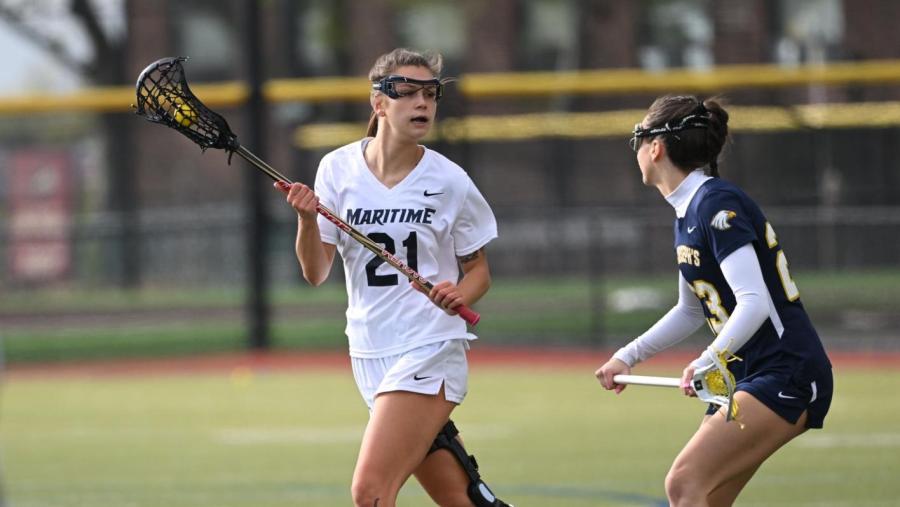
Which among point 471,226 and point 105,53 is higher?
point 471,226

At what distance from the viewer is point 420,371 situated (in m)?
5.79

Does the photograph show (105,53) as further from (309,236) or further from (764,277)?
(764,277)

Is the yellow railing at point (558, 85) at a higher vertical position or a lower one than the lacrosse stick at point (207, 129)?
lower

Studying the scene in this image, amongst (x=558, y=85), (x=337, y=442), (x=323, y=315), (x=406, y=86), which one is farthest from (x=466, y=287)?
(x=323, y=315)

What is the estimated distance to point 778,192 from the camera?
18.1m

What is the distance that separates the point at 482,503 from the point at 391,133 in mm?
1441

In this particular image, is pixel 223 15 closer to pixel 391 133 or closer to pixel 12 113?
pixel 12 113

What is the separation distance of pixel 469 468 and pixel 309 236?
1061 mm

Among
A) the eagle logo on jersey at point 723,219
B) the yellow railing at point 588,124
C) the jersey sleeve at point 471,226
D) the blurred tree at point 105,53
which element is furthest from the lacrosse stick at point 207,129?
the blurred tree at point 105,53

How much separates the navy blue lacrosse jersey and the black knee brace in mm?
1135

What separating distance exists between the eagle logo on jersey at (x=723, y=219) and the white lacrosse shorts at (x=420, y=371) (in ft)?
4.12

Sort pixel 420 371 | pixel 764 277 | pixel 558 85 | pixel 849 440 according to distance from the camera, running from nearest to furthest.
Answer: pixel 764 277 → pixel 420 371 → pixel 849 440 → pixel 558 85

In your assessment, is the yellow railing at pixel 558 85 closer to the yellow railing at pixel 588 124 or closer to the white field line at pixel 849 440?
the yellow railing at pixel 588 124

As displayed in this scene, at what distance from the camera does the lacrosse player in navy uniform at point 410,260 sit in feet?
19.0
